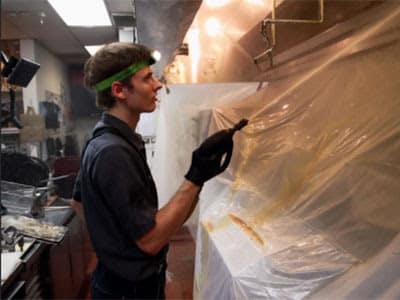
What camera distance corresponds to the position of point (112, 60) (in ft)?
3.67

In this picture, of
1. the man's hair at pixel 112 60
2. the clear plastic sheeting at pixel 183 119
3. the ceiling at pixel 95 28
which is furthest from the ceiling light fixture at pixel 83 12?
the clear plastic sheeting at pixel 183 119

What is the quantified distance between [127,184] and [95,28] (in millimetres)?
873

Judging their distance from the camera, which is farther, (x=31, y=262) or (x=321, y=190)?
(x=31, y=262)

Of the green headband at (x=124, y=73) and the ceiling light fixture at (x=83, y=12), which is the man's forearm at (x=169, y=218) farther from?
the ceiling light fixture at (x=83, y=12)

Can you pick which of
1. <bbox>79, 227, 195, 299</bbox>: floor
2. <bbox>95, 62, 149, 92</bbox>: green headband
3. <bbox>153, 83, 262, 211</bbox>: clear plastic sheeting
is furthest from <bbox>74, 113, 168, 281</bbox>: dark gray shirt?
<bbox>153, 83, 262, 211</bbox>: clear plastic sheeting

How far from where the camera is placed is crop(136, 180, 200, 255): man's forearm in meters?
0.97

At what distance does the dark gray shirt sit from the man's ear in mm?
74

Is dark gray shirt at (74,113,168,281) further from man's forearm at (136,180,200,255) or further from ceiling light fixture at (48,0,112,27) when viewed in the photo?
ceiling light fixture at (48,0,112,27)

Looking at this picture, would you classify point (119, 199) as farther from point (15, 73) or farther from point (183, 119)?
point (183, 119)

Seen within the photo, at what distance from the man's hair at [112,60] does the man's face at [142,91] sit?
3cm

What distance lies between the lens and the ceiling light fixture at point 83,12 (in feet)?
3.64

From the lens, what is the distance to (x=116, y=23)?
54.5 inches

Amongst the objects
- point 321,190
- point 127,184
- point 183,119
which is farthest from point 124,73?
point 183,119

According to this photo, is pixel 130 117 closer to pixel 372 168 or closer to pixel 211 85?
pixel 372 168
